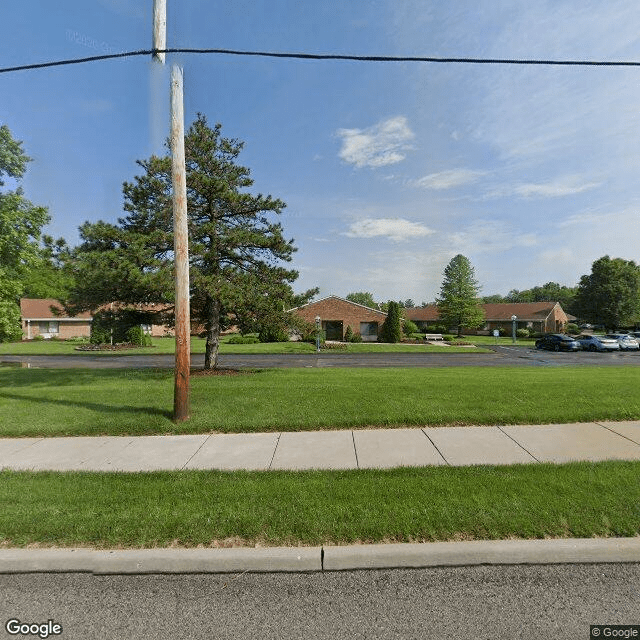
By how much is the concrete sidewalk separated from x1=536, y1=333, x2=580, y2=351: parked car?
28197 mm

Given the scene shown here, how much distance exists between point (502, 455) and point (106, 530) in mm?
4719

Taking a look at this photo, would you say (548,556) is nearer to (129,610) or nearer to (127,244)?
(129,610)

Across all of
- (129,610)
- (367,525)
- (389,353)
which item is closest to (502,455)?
(367,525)

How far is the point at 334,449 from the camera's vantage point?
532 cm

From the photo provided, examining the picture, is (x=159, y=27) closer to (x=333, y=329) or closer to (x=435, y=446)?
(x=435, y=446)

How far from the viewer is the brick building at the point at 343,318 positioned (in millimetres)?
39844

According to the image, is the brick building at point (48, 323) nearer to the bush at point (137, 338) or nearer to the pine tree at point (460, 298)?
the bush at point (137, 338)

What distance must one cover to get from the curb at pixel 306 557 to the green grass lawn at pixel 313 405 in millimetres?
3374

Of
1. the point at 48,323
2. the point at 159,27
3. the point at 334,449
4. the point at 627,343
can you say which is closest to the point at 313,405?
the point at 334,449

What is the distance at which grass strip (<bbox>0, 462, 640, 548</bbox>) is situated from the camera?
10.3ft

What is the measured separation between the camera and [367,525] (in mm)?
3219

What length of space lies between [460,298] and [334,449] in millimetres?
45460

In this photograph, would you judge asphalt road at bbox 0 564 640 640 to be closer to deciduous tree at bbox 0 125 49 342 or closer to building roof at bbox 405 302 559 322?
deciduous tree at bbox 0 125 49 342

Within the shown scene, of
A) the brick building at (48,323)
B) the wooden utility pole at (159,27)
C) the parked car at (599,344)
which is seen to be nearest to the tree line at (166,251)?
the wooden utility pole at (159,27)
